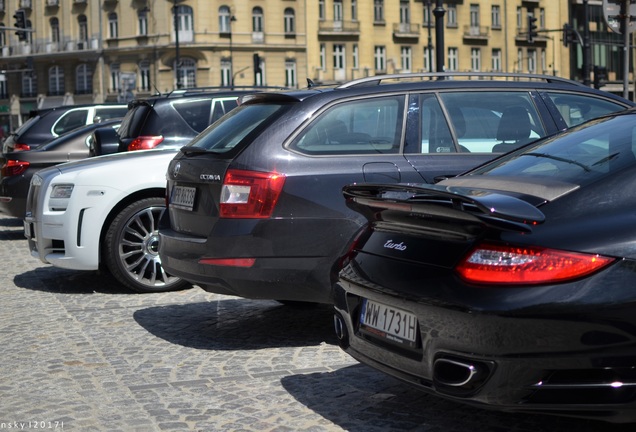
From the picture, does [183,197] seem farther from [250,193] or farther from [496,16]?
[496,16]

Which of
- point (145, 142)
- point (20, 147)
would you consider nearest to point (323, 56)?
point (20, 147)

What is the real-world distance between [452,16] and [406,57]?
5.07m

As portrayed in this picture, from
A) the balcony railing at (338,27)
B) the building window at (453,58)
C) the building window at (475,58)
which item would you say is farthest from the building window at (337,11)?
the building window at (475,58)

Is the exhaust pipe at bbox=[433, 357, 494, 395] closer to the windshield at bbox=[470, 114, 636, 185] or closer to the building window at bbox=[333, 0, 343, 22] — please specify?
the windshield at bbox=[470, 114, 636, 185]

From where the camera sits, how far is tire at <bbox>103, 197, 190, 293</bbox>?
8.92 metres

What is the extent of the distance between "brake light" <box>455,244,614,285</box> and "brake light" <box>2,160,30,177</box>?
10.6 metres

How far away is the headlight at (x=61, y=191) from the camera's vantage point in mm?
8961

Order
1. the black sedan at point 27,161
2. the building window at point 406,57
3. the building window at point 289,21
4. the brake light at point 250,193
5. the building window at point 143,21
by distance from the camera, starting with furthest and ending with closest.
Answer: the building window at point 406,57, the building window at point 289,21, the building window at point 143,21, the black sedan at point 27,161, the brake light at point 250,193

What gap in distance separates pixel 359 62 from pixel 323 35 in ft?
10.3

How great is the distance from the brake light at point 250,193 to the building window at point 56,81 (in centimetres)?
7488

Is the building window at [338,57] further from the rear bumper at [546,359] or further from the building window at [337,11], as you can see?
the rear bumper at [546,359]

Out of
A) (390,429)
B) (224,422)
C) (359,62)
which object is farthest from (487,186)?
(359,62)

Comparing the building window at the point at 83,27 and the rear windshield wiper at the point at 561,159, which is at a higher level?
the building window at the point at 83,27

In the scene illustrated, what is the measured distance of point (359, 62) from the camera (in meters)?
76.4
